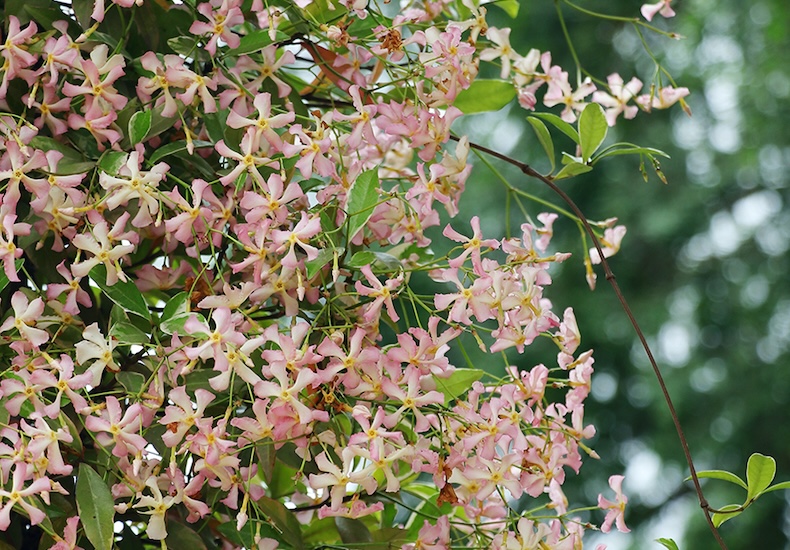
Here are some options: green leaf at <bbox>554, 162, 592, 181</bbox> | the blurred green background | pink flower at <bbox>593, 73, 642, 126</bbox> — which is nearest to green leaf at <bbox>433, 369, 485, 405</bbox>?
green leaf at <bbox>554, 162, 592, 181</bbox>

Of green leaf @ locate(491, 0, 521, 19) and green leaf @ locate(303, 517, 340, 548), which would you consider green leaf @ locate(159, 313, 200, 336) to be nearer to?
green leaf @ locate(303, 517, 340, 548)

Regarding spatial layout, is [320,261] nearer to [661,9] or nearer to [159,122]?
[159,122]

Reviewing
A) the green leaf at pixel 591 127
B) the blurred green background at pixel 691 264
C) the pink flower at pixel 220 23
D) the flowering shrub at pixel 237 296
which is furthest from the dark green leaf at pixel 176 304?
the blurred green background at pixel 691 264

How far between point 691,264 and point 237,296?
2.62 meters

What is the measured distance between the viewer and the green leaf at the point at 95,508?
Result: 402 mm

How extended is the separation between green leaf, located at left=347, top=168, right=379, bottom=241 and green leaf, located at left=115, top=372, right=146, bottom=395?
105 mm

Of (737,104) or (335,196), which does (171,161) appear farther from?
(737,104)

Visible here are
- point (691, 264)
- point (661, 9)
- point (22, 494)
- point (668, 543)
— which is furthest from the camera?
point (691, 264)

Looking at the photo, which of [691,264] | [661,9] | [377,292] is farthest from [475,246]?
[691,264]

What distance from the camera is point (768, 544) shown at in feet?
8.71

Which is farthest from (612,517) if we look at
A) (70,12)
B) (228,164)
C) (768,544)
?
(768,544)

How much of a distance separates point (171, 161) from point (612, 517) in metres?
0.28

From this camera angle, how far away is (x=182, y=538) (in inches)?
17.6

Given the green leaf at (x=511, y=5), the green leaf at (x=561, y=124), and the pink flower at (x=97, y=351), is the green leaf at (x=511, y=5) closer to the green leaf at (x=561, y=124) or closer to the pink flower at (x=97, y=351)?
the green leaf at (x=561, y=124)
